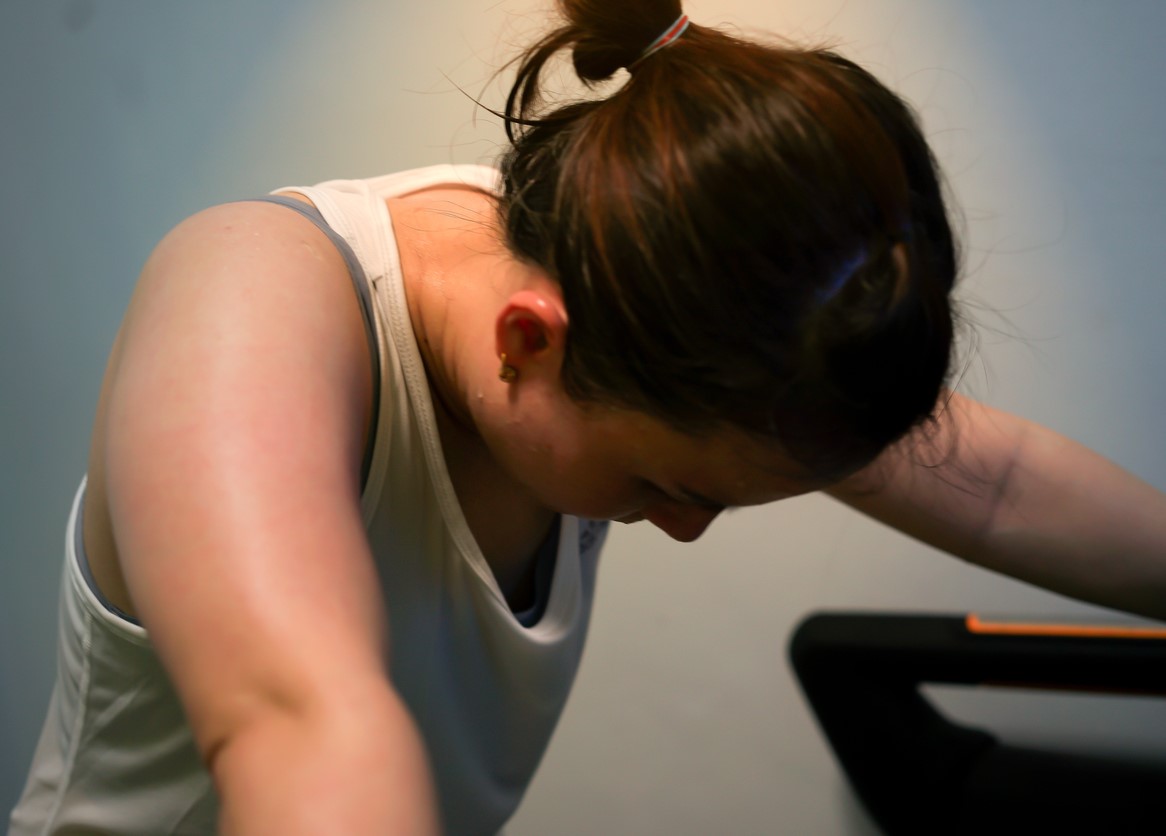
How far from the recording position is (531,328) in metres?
0.50

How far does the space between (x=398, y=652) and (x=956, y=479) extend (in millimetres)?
438

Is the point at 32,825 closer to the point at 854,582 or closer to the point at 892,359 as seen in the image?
the point at 892,359

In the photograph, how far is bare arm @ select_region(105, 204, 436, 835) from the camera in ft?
1.11

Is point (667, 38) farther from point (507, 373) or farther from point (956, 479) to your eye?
point (956, 479)

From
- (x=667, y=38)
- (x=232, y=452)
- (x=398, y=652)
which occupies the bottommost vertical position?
(x=398, y=652)

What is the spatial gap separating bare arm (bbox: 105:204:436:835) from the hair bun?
0.77ft

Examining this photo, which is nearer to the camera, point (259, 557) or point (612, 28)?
point (259, 557)

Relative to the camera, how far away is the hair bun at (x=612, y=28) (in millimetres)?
523

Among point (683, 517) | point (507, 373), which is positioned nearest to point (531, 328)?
point (507, 373)

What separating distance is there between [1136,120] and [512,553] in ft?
2.58

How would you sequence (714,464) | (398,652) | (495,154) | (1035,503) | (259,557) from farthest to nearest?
(495,154)
(1035,503)
(398,652)
(714,464)
(259,557)

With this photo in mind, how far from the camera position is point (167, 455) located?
0.38 metres

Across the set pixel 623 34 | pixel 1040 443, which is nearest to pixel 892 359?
pixel 623 34

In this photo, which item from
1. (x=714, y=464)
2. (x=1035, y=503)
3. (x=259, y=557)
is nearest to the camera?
(x=259, y=557)
